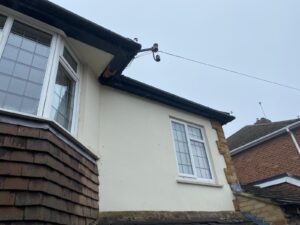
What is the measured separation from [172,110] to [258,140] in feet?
27.5

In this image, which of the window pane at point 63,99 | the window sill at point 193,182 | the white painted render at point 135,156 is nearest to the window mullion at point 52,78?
the window pane at point 63,99

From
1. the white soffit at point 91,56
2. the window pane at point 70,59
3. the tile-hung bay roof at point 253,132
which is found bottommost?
the window pane at point 70,59

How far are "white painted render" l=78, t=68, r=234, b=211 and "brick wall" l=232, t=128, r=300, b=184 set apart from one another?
6908mm

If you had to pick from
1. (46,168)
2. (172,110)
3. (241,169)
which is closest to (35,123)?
(46,168)

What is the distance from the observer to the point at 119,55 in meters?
5.36

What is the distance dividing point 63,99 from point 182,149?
359 cm

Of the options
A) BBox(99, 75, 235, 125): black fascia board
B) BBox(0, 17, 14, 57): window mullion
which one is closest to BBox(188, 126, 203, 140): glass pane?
BBox(99, 75, 235, 125): black fascia board

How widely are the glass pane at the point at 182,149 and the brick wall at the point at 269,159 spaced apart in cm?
776

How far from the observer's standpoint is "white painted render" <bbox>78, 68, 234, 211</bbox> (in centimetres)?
490

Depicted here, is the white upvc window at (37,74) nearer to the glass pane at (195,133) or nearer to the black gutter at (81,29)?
the black gutter at (81,29)

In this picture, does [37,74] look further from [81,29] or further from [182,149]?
[182,149]

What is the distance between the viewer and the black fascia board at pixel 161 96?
20.5 feet

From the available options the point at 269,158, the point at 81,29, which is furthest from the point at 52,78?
the point at 269,158

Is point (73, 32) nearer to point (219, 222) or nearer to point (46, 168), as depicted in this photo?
point (46, 168)
